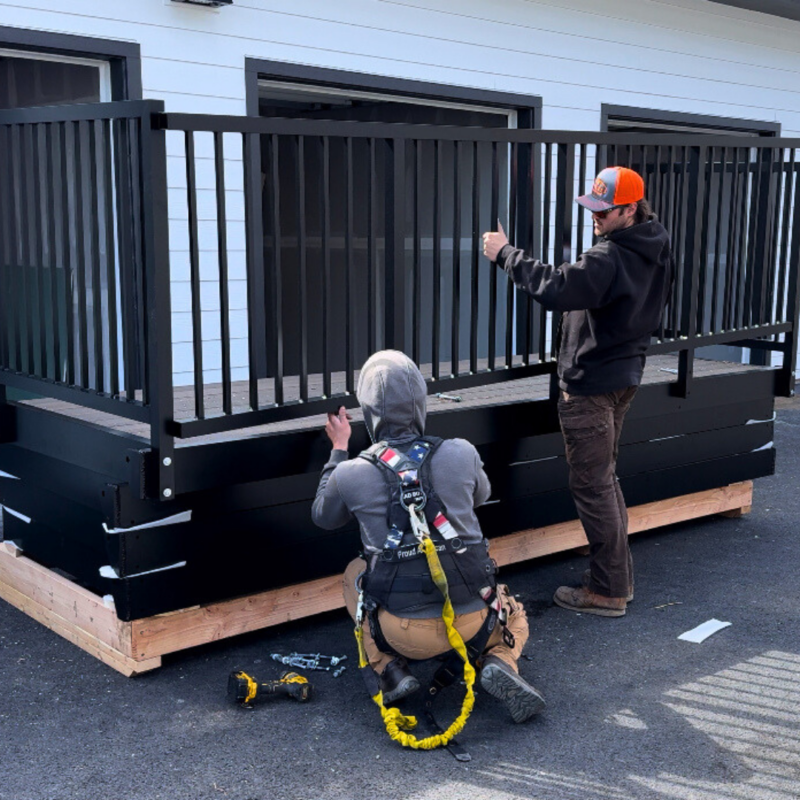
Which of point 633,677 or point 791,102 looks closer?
point 633,677

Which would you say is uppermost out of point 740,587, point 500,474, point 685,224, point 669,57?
point 669,57

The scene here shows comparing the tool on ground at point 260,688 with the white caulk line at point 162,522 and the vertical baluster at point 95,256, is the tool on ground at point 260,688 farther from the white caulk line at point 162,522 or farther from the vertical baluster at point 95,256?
the vertical baluster at point 95,256

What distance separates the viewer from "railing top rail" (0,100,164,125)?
3.51 metres

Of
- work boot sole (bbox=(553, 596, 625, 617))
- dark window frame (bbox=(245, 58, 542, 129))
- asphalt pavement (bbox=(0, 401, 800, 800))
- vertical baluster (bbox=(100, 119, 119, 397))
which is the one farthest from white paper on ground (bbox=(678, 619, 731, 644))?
dark window frame (bbox=(245, 58, 542, 129))

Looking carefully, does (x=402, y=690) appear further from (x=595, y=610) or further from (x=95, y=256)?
(x=95, y=256)

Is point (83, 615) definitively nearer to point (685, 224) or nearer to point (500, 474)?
point (500, 474)

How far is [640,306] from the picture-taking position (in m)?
4.55

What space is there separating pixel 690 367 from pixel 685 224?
75 centimetres

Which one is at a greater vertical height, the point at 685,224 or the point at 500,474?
the point at 685,224

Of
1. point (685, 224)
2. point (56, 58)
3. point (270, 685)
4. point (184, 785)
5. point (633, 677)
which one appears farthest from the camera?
point (56, 58)

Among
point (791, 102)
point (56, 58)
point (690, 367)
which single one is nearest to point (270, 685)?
point (690, 367)

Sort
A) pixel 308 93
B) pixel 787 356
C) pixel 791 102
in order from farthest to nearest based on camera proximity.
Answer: pixel 791 102
pixel 308 93
pixel 787 356

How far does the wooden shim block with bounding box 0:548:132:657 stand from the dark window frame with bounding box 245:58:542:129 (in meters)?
3.15

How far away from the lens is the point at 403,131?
4.15 metres
